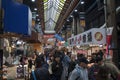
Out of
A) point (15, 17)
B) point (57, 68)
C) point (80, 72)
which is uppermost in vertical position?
point (15, 17)

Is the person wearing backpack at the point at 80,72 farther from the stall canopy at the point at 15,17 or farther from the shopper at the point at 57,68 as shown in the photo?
the shopper at the point at 57,68

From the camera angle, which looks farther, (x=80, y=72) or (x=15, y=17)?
(x=15, y=17)

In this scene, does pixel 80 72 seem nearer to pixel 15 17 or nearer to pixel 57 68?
pixel 15 17

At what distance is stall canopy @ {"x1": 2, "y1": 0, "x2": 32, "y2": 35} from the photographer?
27.6ft

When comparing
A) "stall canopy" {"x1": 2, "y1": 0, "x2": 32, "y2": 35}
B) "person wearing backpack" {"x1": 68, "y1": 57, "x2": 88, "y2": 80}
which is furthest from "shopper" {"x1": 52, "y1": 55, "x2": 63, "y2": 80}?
"person wearing backpack" {"x1": 68, "y1": 57, "x2": 88, "y2": 80}

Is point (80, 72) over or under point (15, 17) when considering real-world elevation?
under

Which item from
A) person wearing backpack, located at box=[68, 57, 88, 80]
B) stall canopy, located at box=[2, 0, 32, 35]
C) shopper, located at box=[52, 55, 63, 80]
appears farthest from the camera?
shopper, located at box=[52, 55, 63, 80]

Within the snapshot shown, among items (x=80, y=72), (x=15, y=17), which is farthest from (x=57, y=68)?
(x=80, y=72)

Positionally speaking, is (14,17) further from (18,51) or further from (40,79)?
(18,51)

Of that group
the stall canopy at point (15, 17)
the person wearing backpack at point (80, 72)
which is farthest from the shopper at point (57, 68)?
the person wearing backpack at point (80, 72)

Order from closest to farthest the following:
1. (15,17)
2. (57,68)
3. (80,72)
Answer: (80,72) → (15,17) → (57,68)

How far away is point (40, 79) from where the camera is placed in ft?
24.4

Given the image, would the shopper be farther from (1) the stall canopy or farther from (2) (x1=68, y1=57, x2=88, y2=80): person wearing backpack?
(2) (x1=68, y1=57, x2=88, y2=80): person wearing backpack

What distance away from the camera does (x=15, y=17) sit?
8.73 metres
